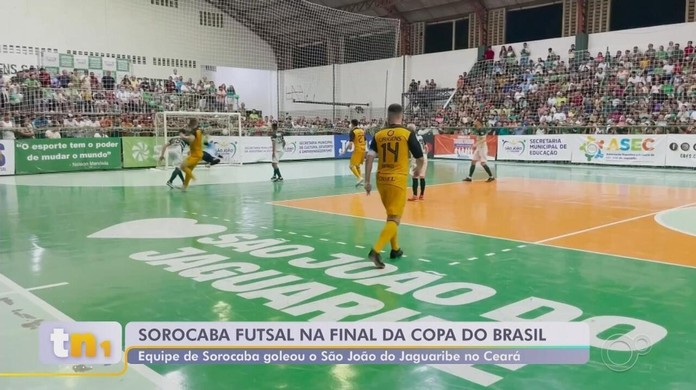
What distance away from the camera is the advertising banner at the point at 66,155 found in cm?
2058

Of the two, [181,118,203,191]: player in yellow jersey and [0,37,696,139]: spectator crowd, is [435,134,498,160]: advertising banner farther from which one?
[181,118,203,191]: player in yellow jersey

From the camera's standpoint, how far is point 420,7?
37.1 meters

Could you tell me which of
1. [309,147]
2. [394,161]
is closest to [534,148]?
[309,147]

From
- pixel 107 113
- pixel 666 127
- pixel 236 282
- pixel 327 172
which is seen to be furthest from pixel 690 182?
pixel 107 113

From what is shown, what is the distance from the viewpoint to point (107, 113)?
80.2 feet

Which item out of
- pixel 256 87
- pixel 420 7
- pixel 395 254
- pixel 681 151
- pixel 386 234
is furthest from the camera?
pixel 256 87

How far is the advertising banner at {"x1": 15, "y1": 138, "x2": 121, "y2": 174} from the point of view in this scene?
2058 cm

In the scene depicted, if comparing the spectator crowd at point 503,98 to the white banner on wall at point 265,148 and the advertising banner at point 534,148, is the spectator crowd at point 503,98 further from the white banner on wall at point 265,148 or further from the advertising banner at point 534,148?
the white banner on wall at point 265,148

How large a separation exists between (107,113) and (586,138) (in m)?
20.7

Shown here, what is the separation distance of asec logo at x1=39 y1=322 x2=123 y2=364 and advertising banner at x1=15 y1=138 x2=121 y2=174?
18863mm

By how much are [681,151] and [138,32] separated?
29.1 m

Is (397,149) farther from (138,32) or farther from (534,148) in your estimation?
(138,32)
